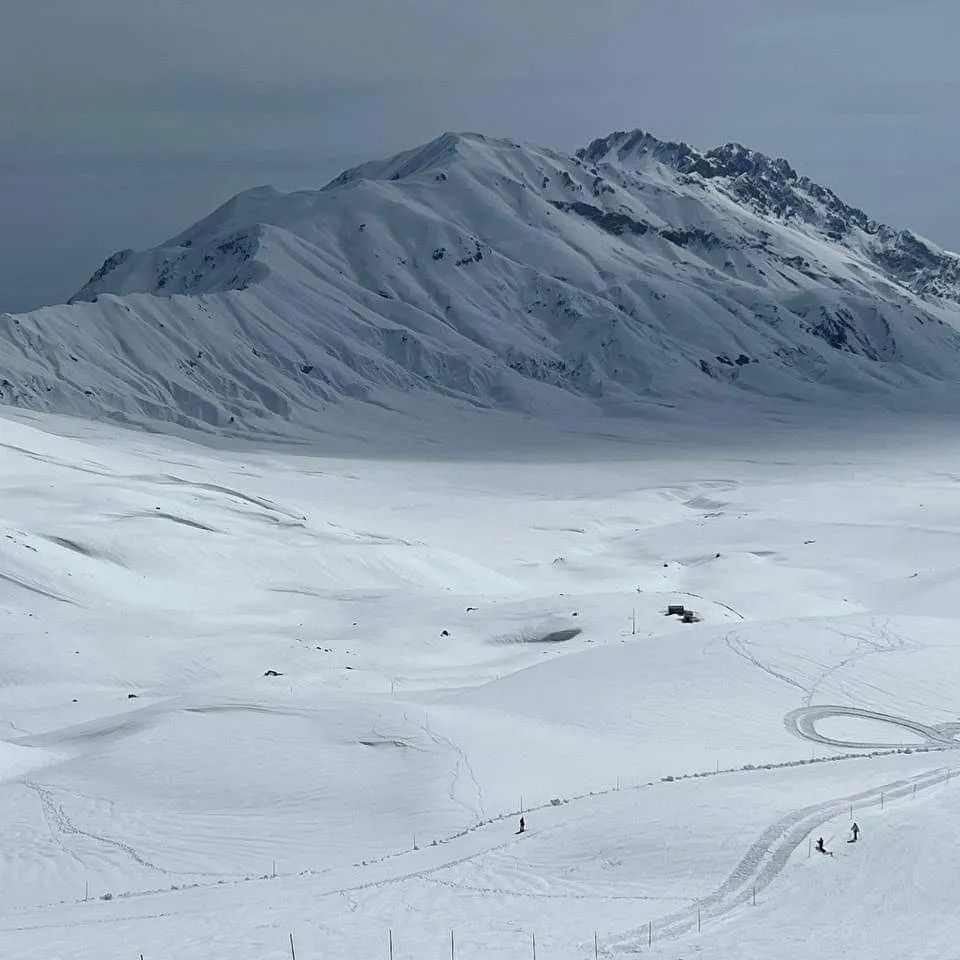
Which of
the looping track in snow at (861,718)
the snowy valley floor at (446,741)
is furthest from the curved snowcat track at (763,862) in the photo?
the looping track in snow at (861,718)

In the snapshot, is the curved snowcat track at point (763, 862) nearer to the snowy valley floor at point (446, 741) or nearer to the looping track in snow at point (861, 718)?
the snowy valley floor at point (446, 741)

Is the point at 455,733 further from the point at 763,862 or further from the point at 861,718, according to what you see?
the point at 763,862

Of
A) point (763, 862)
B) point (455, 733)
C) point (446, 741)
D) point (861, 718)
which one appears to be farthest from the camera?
point (861, 718)

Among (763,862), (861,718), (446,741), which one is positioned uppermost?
(763,862)

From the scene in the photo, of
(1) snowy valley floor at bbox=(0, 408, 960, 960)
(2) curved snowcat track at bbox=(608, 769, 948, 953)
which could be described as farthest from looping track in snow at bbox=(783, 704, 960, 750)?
(2) curved snowcat track at bbox=(608, 769, 948, 953)

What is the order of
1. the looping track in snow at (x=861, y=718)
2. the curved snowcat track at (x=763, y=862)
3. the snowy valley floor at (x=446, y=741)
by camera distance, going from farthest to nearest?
the looping track in snow at (x=861, y=718)
the snowy valley floor at (x=446, y=741)
the curved snowcat track at (x=763, y=862)

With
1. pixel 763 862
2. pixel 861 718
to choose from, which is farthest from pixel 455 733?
pixel 763 862

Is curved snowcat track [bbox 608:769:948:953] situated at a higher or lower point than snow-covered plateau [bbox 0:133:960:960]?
higher

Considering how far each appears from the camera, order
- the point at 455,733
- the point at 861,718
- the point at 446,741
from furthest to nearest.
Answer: the point at 861,718 → the point at 455,733 → the point at 446,741

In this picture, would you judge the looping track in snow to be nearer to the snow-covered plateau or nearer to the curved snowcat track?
the snow-covered plateau
